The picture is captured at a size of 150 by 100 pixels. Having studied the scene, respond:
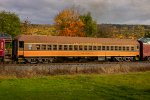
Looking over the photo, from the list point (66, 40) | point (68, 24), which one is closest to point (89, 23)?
point (68, 24)

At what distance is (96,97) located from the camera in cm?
1827

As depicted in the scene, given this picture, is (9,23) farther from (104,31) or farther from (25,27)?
(104,31)

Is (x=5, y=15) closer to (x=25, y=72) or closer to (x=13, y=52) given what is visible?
(x=13, y=52)

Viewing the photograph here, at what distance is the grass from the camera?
18.2 meters

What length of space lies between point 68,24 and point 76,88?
50.8m

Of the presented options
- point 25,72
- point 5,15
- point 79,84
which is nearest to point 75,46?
point 25,72

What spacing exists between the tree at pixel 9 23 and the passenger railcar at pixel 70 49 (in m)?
28.8

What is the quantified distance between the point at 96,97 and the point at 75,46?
85.9 ft

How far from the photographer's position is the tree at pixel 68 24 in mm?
71062

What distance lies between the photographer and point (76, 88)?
71.9 ft

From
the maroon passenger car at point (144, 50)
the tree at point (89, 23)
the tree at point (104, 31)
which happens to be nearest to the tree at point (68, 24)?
the tree at point (89, 23)

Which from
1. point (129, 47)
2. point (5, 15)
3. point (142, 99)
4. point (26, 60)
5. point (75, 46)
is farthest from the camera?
point (5, 15)

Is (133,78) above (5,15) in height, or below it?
below

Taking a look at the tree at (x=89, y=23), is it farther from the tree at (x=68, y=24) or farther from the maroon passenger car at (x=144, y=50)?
the maroon passenger car at (x=144, y=50)
